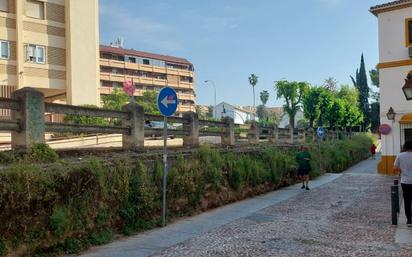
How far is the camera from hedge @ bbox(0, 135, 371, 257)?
6.82m

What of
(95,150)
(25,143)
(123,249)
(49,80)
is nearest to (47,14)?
(49,80)

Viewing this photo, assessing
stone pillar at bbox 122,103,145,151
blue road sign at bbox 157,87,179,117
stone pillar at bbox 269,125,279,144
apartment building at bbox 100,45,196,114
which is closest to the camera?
blue road sign at bbox 157,87,179,117

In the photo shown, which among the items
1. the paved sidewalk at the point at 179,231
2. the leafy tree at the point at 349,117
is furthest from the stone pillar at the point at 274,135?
the leafy tree at the point at 349,117

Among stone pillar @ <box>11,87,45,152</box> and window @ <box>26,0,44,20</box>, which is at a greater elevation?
window @ <box>26,0,44,20</box>

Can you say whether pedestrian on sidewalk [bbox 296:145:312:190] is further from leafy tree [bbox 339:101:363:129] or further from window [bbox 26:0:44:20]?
leafy tree [bbox 339:101:363:129]

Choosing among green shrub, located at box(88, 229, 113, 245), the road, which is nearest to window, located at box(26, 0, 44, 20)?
the road

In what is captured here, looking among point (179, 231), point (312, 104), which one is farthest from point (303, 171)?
point (312, 104)

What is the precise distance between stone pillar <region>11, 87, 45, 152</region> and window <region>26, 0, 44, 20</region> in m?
23.5

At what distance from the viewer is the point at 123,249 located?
7.66 meters

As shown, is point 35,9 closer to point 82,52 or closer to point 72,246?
point 82,52

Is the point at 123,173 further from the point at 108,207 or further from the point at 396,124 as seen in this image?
the point at 396,124

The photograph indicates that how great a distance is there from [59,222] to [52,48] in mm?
26079

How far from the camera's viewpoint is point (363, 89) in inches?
3014

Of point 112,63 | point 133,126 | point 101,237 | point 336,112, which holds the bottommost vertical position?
point 101,237
